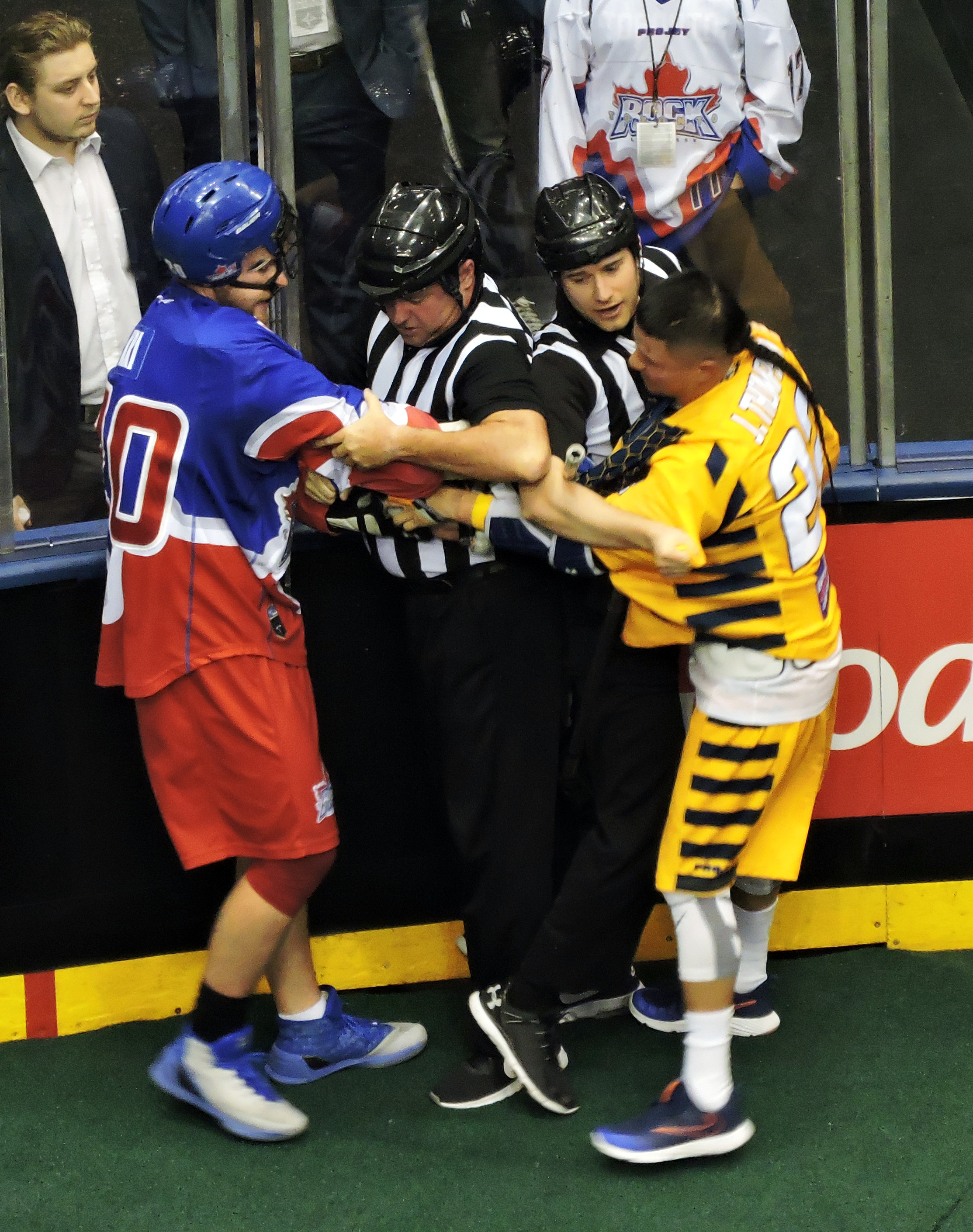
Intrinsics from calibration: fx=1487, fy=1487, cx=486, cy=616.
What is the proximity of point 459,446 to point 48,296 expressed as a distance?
117 centimetres

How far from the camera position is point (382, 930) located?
374cm

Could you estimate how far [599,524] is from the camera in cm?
286

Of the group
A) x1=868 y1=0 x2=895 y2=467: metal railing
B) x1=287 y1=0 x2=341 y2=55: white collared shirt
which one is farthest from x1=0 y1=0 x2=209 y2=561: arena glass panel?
x1=868 y1=0 x2=895 y2=467: metal railing

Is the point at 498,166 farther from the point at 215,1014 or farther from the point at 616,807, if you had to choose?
the point at 215,1014

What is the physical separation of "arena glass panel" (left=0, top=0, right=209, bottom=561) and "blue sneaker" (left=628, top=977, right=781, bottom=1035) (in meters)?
1.71

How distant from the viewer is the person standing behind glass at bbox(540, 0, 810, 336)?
11.8 feet

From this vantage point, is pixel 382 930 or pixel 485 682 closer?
pixel 485 682

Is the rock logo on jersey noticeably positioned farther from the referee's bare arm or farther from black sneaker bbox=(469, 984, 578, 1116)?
black sneaker bbox=(469, 984, 578, 1116)

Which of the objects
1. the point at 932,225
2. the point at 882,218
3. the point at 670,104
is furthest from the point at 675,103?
the point at 932,225

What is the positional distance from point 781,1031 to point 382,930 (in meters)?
1.00

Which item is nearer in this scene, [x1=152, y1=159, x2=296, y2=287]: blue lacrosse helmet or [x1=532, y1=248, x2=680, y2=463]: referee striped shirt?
[x1=152, y1=159, x2=296, y2=287]: blue lacrosse helmet

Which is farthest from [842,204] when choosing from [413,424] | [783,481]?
[413,424]

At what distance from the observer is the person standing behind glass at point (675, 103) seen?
3592 millimetres

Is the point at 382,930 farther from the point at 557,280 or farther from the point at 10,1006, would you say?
the point at 557,280
